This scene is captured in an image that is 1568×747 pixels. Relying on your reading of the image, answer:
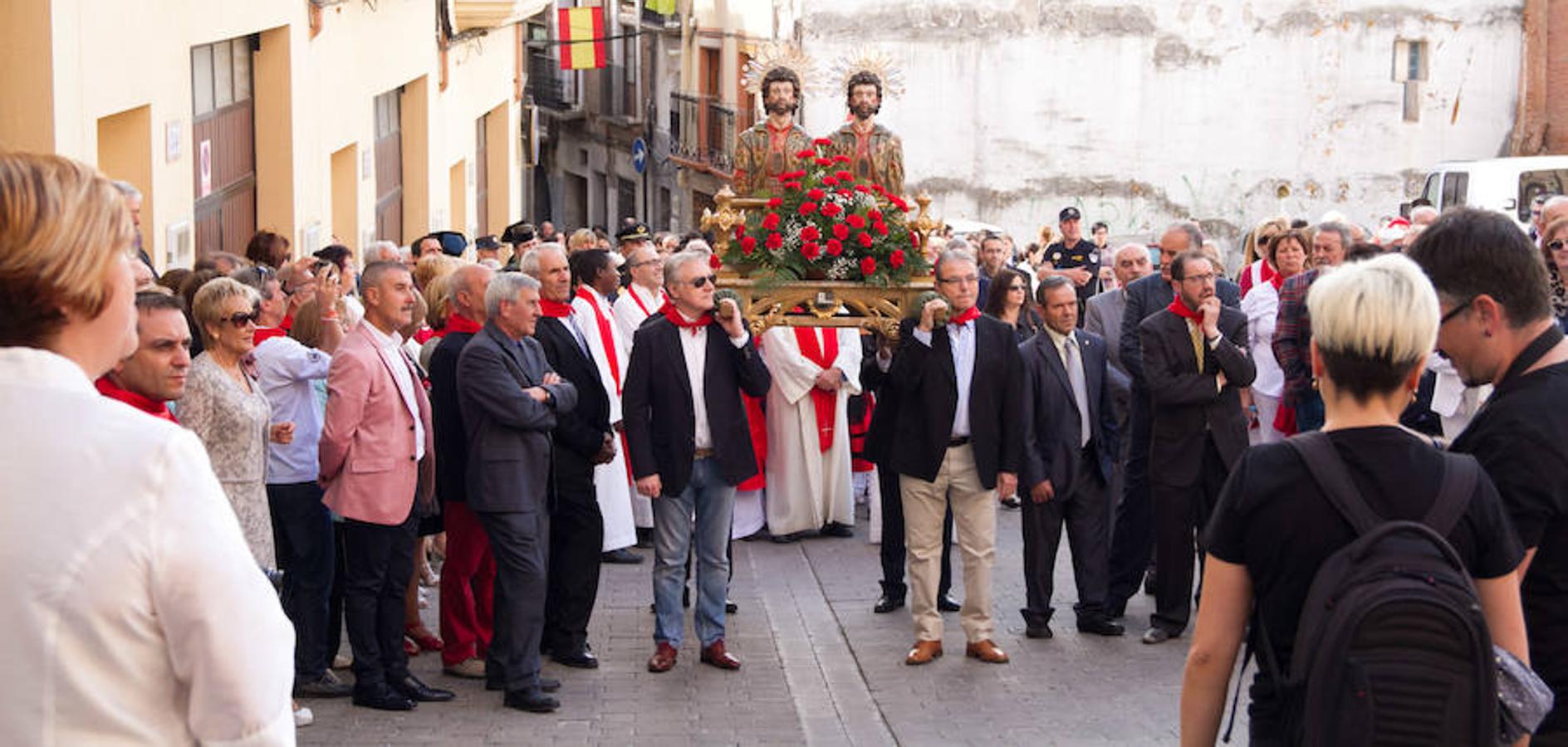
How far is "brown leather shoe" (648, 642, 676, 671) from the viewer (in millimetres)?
9812

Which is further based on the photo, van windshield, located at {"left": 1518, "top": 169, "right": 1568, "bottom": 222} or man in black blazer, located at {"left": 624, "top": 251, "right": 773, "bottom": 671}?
van windshield, located at {"left": 1518, "top": 169, "right": 1568, "bottom": 222}

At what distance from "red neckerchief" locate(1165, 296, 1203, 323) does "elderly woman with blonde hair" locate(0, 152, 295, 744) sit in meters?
8.11

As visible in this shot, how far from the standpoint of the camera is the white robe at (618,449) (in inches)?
491

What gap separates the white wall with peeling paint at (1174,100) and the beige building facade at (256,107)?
9.26 metres

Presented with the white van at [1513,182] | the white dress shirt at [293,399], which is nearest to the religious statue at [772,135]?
the white dress shirt at [293,399]

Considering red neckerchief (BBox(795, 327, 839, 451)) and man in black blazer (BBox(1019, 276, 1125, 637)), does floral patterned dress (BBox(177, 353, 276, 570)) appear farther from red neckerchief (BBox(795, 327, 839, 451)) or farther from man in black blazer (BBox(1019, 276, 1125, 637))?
red neckerchief (BBox(795, 327, 839, 451))

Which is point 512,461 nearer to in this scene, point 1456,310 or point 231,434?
point 231,434

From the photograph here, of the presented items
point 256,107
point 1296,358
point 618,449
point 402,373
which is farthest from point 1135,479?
point 256,107

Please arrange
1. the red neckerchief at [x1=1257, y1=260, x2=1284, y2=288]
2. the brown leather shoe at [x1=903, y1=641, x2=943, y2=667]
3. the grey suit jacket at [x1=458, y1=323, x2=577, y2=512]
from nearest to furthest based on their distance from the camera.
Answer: the grey suit jacket at [x1=458, y1=323, x2=577, y2=512] < the brown leather shoe at [x1=903, y1=641, x2=943, y2=667] < the red neckerchief at [x1=1257, y1=260, x2=1284, y2=288]

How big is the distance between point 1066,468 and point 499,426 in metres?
3.26

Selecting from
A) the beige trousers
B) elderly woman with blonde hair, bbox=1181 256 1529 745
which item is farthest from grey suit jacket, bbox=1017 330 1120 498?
elderly woman with blonde hair, bbox=1181 256 1529 745

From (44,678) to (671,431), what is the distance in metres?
6.87

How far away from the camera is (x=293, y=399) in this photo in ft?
28.6

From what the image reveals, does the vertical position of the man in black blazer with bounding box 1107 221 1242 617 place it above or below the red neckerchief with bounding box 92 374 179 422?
below
